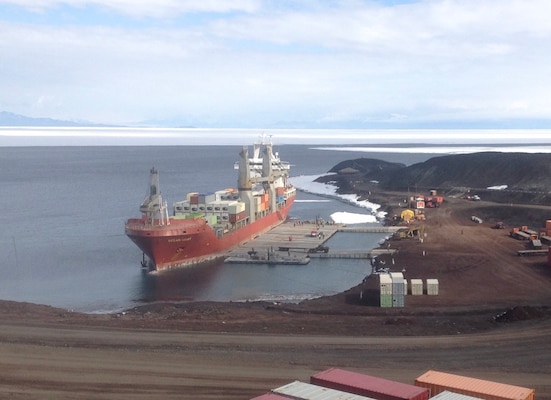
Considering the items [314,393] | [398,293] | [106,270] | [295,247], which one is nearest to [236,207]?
[295,247]

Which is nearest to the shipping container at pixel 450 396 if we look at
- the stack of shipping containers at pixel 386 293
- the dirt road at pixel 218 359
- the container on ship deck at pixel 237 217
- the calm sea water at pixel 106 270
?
the dirt road at pixel 218 359

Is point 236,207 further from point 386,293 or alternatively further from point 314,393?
point 314,393

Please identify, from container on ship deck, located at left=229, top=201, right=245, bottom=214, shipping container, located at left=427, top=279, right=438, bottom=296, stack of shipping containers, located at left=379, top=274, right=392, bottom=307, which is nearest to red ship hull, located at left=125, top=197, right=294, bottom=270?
container on ship deck, located at left=229, top=201, right=245, bottom=214

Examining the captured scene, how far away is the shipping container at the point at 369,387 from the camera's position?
10383mm

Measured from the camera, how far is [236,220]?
37000mm

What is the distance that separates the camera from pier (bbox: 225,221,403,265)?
32844 millimetres

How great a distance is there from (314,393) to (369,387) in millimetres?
1071

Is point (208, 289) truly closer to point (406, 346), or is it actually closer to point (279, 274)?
point (279, 274)

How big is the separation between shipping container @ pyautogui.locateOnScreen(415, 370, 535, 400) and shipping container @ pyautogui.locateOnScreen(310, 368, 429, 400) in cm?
57

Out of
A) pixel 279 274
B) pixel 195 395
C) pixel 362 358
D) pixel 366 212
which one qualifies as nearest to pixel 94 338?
pixel 195 395

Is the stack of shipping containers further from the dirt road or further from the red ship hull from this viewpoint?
the red ship hull

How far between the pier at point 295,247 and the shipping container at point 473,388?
20.6m

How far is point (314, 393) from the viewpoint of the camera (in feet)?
33.3

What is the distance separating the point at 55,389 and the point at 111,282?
53.3ft
